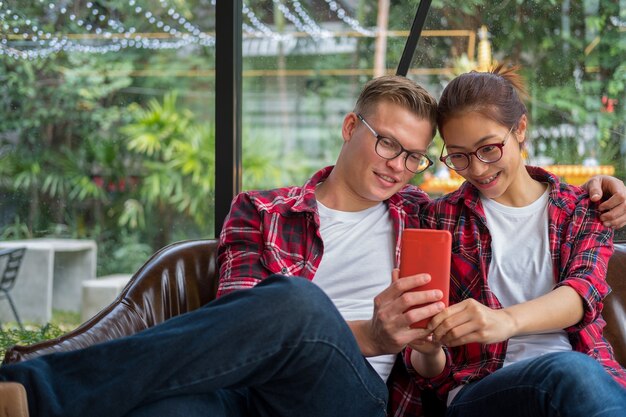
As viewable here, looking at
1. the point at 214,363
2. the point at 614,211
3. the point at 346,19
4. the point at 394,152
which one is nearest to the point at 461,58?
the point at 346,19

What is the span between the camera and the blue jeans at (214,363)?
150 centimetres

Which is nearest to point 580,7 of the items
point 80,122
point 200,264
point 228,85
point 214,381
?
point 228,85

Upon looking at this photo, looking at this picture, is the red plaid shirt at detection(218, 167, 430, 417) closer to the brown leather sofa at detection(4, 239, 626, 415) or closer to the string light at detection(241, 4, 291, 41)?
the brown leather sofa at detection(4, 239, 626, 415)

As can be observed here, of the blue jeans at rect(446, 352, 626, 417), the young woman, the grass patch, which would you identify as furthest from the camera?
the grass patch

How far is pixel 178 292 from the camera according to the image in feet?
7.47

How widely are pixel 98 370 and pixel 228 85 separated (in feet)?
5.20

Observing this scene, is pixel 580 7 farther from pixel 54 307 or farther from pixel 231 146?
pixel 54 307

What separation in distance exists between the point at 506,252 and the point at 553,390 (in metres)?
0.51

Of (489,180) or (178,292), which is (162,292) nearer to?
(178,292)

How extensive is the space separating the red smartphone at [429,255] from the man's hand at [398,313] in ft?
0.05

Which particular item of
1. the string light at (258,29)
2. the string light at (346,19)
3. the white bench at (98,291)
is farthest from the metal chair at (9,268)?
the string light at (346,19)

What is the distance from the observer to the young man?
1520 millimetres

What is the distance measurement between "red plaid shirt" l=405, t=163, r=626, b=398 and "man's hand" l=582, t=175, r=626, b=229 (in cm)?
2

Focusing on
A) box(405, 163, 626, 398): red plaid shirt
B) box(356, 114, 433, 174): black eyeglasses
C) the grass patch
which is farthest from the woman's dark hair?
the grass patch
